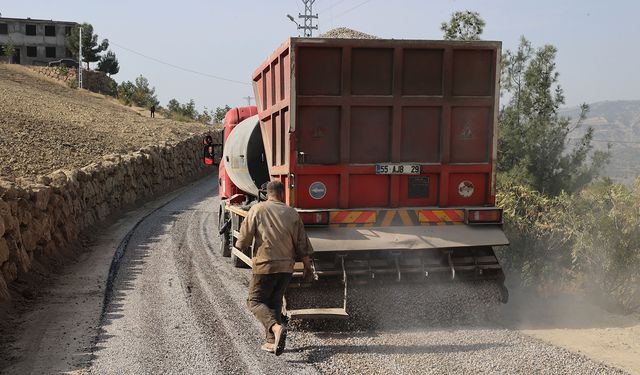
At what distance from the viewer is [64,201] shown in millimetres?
12812

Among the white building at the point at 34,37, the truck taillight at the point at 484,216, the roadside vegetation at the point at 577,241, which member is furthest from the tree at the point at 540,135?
the white building at the point at 34,37

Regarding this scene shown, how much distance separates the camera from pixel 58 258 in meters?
11.2

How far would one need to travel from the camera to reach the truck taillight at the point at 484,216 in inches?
291

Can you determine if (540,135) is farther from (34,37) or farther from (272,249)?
(34,37)

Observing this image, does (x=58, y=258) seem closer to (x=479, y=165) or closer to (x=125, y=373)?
(x=125, y=373)

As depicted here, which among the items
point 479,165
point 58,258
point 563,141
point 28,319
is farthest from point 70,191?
point 563,141

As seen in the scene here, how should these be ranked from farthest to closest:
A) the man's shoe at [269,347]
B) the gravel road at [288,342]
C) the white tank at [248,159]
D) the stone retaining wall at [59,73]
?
the stone retaining wall at [59,73] < the white tank at [248,159] < the man's shoe at [269,347] < the gravel road at [288,342]

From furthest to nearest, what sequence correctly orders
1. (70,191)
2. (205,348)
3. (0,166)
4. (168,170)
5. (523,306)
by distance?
(168,170) < (0,166) < (70,191) < (523,306) < (205,348)

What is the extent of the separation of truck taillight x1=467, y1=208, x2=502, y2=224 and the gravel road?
3.46 ft

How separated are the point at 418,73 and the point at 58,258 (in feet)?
25.1

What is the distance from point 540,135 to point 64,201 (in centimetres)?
1479

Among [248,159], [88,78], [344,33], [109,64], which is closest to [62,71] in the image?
[88,78]

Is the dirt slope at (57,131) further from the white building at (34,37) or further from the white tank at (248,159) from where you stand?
the white building at (34,37)

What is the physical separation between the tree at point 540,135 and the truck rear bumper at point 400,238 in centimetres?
1197
